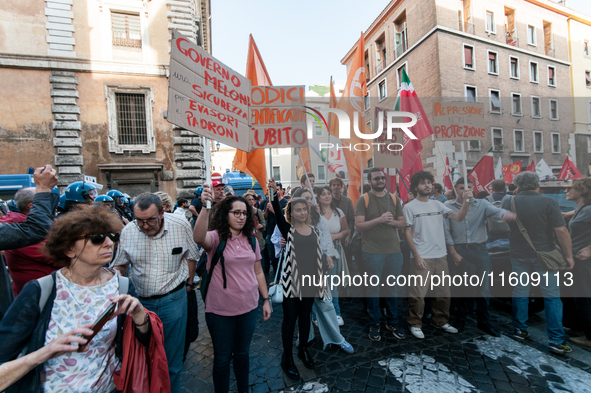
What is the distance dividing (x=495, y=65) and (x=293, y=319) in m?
28.4

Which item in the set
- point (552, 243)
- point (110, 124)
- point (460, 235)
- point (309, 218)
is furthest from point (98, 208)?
point (110, 124)

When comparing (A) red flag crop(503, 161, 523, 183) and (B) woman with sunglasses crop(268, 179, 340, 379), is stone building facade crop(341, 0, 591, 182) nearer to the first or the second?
(A) red flag crop(503, 161, 523, 183)

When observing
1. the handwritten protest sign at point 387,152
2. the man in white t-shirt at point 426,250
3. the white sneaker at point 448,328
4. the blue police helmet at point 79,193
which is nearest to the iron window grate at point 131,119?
the blue police helmet at point 79,193

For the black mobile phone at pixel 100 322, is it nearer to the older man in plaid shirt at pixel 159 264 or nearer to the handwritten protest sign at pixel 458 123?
the older man in plaid shirt at pixel 159 264

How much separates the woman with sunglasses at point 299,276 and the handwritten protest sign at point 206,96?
81cm

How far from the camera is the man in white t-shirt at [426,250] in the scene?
3.62m

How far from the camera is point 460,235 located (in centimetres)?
396

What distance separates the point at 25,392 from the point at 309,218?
245 cm

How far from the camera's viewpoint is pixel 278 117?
366 centimetres

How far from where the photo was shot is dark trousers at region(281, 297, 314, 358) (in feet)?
9.45

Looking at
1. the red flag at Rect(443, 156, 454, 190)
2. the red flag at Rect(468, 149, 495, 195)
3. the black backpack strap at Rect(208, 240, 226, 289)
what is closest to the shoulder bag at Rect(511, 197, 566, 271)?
the red flag at Rect(443, 156, 454, 190)

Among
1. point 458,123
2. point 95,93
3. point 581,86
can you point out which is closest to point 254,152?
point 458,123

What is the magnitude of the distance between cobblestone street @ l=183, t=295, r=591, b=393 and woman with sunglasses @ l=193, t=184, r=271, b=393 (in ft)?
1.96

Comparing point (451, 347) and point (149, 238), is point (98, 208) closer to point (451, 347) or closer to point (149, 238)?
point (149, 238)
